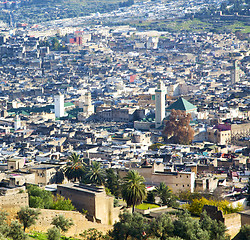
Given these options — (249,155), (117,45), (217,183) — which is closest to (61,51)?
(117,45)

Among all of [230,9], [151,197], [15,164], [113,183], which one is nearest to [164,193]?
[151,197]

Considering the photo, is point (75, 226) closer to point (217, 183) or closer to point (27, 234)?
point (27, 234)

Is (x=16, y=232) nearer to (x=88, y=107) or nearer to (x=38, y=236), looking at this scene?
(x=38, y=236)

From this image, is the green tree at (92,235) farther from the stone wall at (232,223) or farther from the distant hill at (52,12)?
the distant hill at (52,12)

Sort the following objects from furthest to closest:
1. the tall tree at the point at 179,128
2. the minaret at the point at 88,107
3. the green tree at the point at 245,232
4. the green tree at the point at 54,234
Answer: the minaret at the point at 88,107
the tall tree at the point at 179,128
the green tree at the point at 245,232
the green tree at the point at 54,234

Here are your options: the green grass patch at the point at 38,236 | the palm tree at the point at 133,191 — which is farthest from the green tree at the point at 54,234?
the palm tree at the point at 133,191

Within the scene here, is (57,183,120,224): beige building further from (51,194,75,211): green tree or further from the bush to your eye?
the bush
